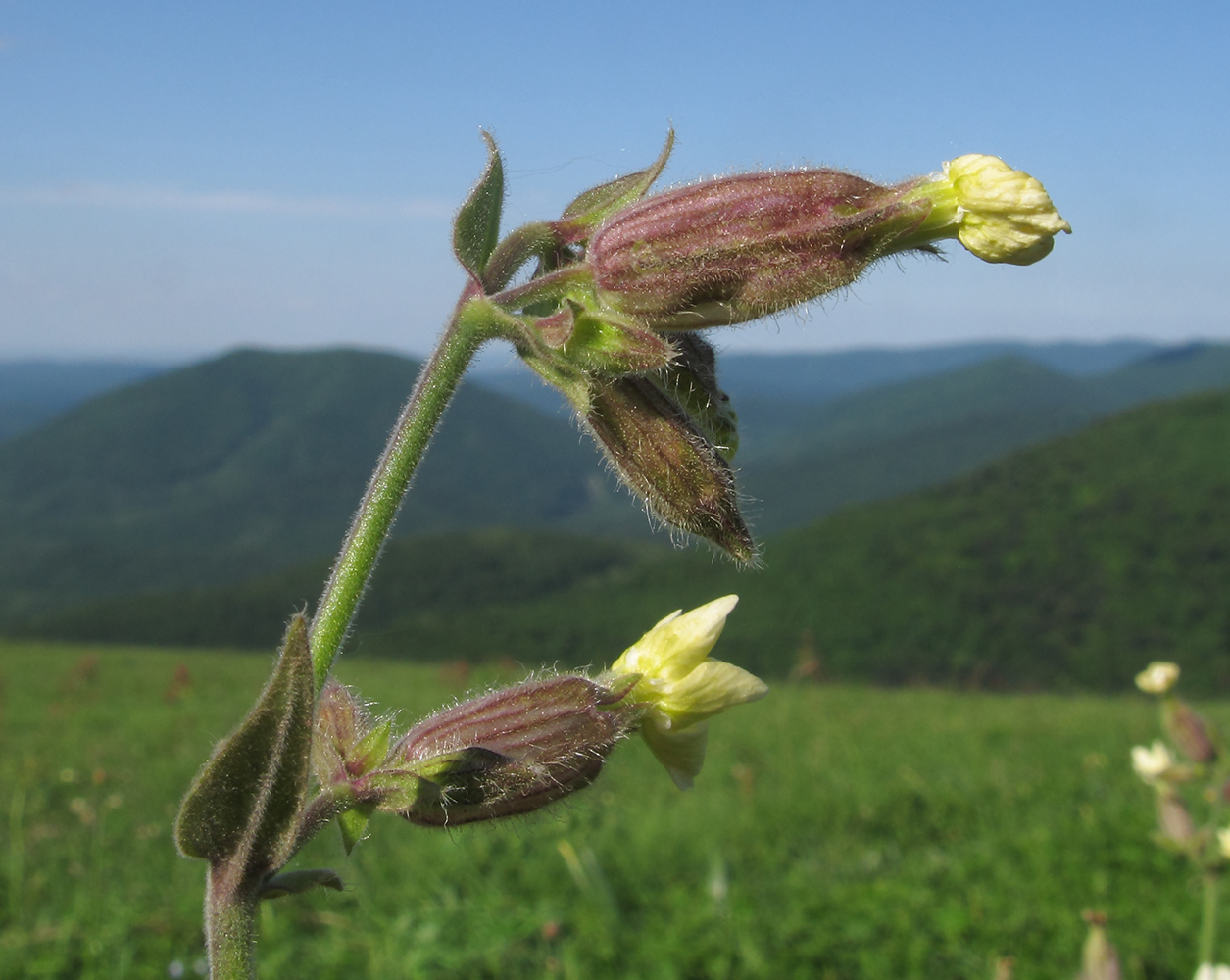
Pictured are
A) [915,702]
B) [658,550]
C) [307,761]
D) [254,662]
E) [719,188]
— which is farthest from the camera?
[658,550]

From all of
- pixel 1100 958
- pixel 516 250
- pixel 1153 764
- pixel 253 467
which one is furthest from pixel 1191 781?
pixel 253 467

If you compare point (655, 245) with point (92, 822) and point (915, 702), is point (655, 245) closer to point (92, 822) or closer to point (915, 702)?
point (92, 822)

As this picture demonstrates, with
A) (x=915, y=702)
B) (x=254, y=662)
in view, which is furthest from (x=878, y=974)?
(x=254, y=662)

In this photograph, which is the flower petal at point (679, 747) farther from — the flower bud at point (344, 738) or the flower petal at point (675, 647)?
the flower bud at point (344, 738)

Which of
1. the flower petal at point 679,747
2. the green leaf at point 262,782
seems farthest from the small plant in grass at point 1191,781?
the green leaf at point 262,782

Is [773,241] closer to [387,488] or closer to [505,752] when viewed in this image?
[387,488]

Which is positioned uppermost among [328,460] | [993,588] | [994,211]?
[994,211]
